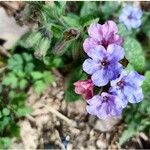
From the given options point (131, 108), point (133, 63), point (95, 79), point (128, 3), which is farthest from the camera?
point (128, 3)

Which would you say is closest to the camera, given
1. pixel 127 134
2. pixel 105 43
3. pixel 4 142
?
pixel 105 43

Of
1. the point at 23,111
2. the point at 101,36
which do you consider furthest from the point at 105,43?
the point at 23,111

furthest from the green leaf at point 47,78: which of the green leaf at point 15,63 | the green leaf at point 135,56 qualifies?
the green leaf at point 135,56

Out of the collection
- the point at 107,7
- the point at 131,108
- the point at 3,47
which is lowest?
the point at 131,108

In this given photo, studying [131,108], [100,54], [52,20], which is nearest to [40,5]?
[52,20]

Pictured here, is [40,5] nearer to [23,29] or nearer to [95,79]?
[95,79]

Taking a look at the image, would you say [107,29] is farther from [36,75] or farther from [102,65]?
[36,75]
